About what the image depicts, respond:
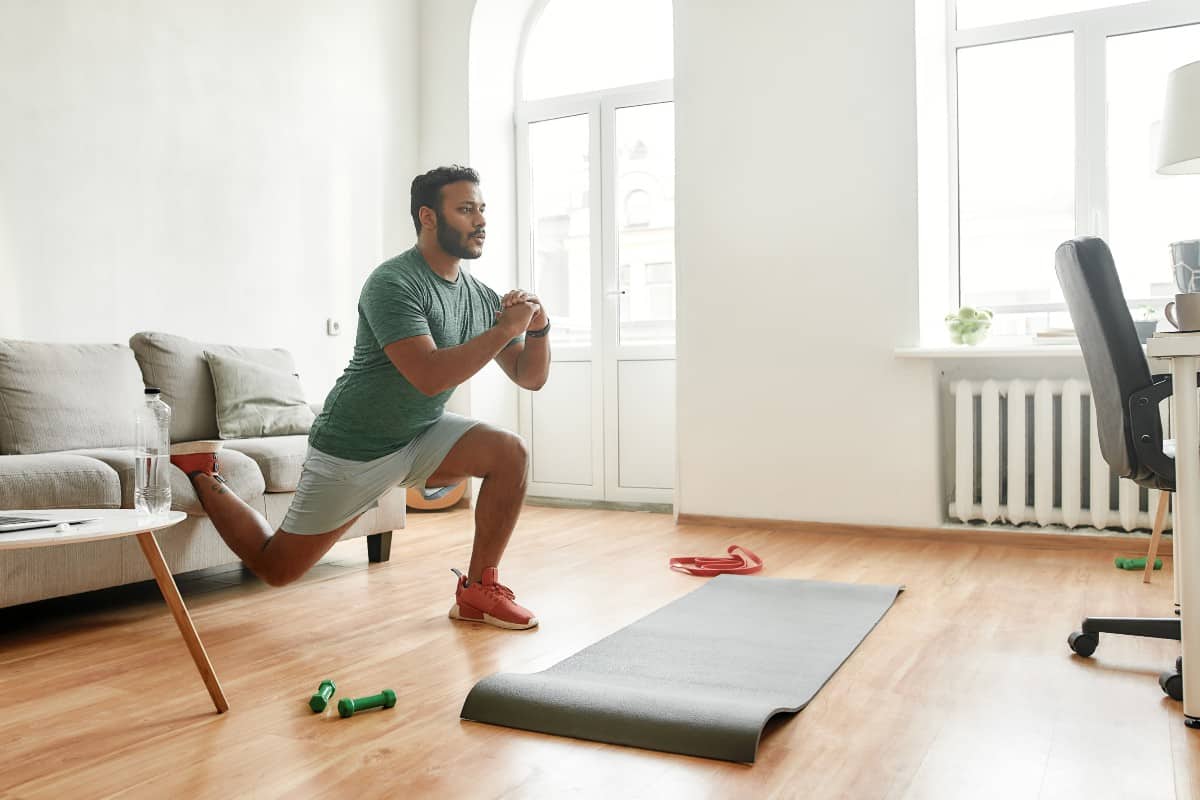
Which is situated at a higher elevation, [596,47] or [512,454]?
[596,47]

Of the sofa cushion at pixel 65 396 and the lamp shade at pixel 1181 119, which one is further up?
the lamp shade at pixel 1181 119

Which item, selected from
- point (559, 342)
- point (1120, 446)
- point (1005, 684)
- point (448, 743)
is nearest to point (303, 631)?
point (448, 743)

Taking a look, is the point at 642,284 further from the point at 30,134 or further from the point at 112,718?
the point at 112,718

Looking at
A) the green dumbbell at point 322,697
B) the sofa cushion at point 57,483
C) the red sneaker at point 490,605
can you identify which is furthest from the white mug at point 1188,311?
the sofa cushion at point 57,483

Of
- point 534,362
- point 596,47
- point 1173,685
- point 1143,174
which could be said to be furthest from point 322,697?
point 596,47

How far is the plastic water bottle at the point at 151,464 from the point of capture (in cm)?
211

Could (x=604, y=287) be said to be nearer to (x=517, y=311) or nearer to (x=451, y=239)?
(x=451, y=239)

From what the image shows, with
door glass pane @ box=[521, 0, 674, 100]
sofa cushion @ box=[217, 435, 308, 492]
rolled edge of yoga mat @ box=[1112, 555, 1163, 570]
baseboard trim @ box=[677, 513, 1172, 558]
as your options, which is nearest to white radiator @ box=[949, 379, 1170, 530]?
baseboard trim @ box=[677, 513, 1172, 558]

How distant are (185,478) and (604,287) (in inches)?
105

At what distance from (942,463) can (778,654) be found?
2087 mm

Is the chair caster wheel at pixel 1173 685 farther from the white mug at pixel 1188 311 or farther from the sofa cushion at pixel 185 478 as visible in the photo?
the sofa cushion at pixel 185 478

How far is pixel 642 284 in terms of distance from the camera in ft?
16.4

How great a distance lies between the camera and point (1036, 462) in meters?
3.79

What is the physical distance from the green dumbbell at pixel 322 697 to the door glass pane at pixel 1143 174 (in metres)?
3.40
